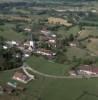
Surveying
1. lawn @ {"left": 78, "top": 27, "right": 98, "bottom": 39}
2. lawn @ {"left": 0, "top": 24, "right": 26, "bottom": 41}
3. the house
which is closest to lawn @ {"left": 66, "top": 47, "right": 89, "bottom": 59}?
the house

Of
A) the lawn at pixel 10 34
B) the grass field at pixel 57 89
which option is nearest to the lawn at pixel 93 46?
the lawn at pixel 10 34

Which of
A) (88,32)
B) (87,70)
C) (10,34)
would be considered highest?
(10,34)

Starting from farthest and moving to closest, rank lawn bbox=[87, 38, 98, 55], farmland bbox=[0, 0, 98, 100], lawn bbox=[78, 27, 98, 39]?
lawn bbox=[78, 27, 98, 39] < lawn bbox=[87, 38, 98, 55] < farmland bbox=[0, 0, 98, 100]

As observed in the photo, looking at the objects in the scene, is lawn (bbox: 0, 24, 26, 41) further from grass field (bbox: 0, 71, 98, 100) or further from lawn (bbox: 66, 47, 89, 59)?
grass field (bbox: 0, 71, 98, 100)

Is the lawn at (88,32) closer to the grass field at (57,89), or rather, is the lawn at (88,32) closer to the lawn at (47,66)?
the lawn at (47,66)

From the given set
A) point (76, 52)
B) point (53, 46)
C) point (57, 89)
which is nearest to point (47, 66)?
point (57, 89)

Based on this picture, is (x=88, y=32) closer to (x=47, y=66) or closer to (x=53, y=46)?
(x=53, y=46)
